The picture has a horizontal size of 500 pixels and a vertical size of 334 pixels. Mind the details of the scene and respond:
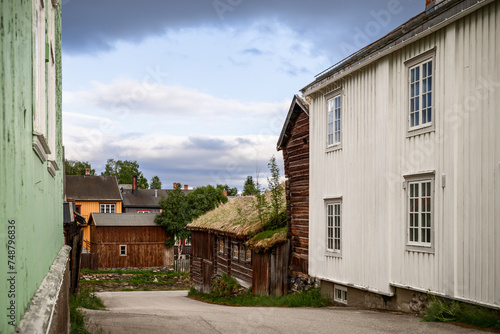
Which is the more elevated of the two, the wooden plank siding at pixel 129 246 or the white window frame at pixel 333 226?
the white window frame at pixel 333 226

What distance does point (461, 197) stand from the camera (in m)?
10.4

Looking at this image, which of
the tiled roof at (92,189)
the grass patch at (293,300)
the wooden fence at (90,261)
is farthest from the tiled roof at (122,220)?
the grass patch at (293,300)

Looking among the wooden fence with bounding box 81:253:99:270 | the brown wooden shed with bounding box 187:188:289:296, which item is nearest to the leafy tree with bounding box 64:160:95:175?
the wooden fence with bounding box 81:253:99:270

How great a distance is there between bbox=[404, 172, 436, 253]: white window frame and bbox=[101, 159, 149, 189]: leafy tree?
8592 cm

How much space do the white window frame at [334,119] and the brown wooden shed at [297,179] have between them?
5.04 ft

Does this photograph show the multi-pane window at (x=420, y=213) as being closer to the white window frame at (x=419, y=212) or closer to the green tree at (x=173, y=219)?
the white window frame at (x=419, y=212)

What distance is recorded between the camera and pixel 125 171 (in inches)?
3792

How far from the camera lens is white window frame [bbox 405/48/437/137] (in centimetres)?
1145

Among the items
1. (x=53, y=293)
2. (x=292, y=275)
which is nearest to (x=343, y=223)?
(x=292, y=275)

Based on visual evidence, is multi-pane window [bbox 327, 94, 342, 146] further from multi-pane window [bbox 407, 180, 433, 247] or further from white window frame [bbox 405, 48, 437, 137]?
multi-pane window [bbox 407, 180, 433, 247]

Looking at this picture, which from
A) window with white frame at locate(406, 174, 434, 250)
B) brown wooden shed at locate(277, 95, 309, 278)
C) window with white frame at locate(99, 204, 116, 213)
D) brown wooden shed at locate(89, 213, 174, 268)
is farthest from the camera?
window with white frame at locate(99, 204, 116, 213)

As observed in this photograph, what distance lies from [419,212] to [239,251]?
12.7 metres

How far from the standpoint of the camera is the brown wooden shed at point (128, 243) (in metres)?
50.7

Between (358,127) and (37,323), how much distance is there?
40.0 ft
